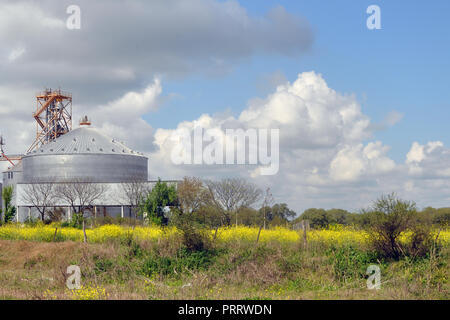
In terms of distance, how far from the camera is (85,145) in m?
77.2

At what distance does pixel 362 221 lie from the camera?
2370cm

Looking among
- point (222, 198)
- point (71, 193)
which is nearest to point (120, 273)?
point (222, 198)

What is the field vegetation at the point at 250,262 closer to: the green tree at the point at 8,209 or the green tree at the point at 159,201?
the green tree at the point at 8,209

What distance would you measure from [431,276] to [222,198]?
146ft

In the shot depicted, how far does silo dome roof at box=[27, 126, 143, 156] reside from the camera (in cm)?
7594

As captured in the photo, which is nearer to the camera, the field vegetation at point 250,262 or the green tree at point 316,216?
the field vegetation at point 250,262

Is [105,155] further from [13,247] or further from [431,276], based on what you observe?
[431,276]

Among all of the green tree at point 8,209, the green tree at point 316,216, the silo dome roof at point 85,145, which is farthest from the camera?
the silo dome roof at point 85,145

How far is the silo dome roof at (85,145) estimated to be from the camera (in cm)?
7594

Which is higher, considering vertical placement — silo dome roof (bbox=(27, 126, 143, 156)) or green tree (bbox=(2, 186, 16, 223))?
silo dome roof (bbox=(27, 126, 143, 156))

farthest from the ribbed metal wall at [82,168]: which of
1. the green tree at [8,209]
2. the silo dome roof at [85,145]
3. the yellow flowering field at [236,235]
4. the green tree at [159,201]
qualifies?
the yellow flowering field at [236,235]

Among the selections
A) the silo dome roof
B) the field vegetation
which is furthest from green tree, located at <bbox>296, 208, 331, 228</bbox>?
the silo dome roof

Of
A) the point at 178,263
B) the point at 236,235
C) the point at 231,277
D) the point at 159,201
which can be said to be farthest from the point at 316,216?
the point at 231,277

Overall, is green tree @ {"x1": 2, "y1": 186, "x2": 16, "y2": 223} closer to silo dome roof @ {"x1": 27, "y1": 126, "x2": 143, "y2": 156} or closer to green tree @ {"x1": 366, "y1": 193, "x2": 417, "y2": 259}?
silo dome roof @ {"x1": 27, "y1": 126, "x2": 143, "y2": 156}
